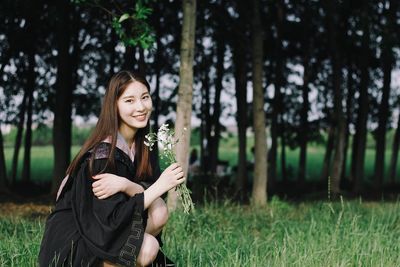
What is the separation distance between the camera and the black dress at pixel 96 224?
381 centimetres

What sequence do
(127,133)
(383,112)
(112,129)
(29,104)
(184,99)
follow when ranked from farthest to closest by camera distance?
1. (29,104)
2. (383,112)
3. (184,99)
4. (127,133)
5. (112,129)

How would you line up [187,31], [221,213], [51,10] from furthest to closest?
[51,10] → [187,31] → [221,213]

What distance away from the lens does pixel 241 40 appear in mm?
14836

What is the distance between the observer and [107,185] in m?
3.78

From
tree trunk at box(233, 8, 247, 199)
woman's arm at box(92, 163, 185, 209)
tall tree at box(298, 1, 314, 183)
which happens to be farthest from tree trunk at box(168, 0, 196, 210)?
tall tree at box(298, 1, 314, 183)

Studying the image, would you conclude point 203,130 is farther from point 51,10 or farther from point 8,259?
point 8,259

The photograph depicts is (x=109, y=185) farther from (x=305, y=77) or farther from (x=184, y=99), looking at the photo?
(x=305, y=77)

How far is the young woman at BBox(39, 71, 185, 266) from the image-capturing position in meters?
3.81

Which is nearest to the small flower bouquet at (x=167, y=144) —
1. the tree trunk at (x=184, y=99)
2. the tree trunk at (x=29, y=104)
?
the tree trunk at (x=184, y=99)

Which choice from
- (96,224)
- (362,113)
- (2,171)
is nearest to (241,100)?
(362,113)

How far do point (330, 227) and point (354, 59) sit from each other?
13519 mm

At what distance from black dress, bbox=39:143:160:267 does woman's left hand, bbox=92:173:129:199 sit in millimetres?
47

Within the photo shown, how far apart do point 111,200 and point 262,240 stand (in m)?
3.22

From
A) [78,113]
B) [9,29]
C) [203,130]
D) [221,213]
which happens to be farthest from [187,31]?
[203,130]
